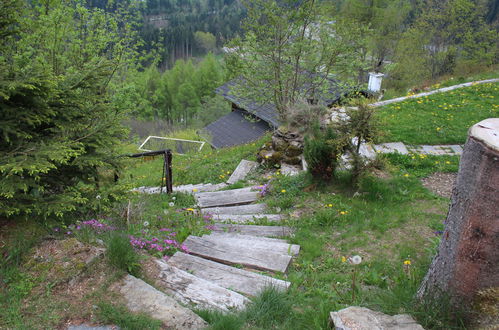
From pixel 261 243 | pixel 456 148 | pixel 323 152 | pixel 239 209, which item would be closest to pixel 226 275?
pixel 261 243

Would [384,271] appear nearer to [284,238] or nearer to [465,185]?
[284,238]

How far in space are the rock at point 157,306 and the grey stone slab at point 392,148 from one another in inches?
262

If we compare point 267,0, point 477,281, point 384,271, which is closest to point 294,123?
point 267,0

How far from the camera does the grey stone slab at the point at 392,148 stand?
846 cm

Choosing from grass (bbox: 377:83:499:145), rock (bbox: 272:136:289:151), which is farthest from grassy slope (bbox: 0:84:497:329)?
rock (bbox: 272:136:289:151)

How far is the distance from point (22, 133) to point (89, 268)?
5.00 feet

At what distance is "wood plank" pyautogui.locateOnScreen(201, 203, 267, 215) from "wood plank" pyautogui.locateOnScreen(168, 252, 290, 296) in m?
2.33

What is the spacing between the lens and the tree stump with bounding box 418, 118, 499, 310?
2.31 m

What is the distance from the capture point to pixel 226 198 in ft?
23.1

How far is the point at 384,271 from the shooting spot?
4.10 metres

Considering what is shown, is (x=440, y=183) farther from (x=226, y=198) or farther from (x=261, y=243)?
(x=261, y=243)

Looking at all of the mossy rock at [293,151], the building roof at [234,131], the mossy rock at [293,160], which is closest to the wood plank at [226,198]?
the mossy rock at [293,160]

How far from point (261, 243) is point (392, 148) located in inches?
214

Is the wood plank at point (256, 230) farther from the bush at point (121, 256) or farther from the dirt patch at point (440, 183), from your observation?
the dirt patch at point (440, 183)
